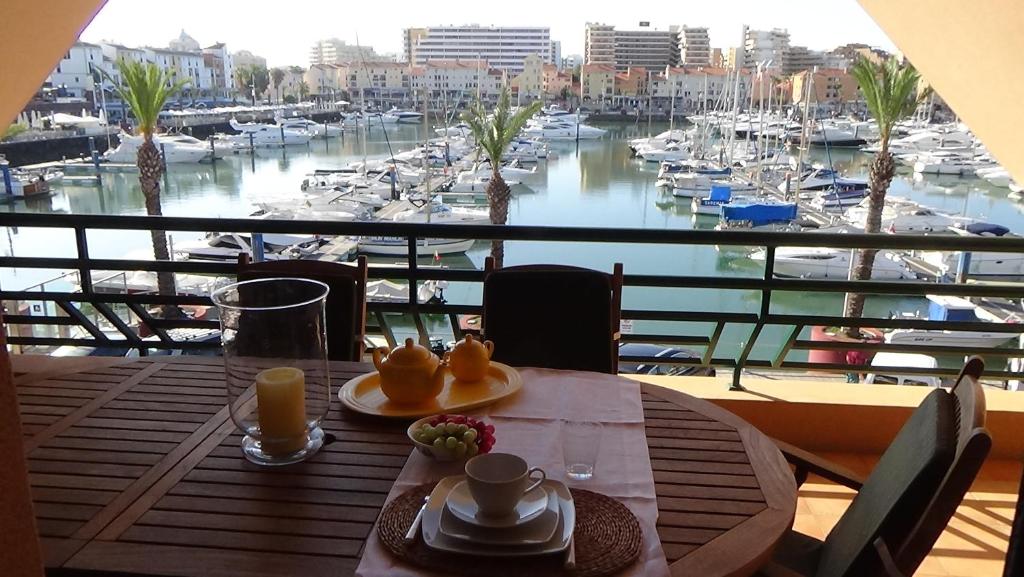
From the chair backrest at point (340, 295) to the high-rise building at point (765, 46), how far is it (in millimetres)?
21288

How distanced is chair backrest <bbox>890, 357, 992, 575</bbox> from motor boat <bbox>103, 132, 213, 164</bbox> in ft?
83.7

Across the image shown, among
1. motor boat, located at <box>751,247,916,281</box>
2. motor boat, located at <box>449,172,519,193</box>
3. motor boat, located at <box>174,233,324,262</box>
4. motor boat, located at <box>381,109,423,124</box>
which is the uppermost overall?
motor boat, located at <box>381,109,423,124</box>

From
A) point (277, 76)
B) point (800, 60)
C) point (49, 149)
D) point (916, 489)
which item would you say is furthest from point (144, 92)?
point (277, 76)

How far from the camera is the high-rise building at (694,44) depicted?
2161cm

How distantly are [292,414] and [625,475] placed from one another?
0.63m

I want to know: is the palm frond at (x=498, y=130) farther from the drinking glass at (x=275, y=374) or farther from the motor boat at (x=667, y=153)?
the motor boat at (x=667, y=153)

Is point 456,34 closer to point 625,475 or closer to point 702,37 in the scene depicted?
point 702,37

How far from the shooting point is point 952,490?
106 cm

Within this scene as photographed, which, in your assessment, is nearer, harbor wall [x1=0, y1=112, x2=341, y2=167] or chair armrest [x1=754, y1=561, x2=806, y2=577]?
chair armrest [x1=754, y1=561, x2=806, y2=577]

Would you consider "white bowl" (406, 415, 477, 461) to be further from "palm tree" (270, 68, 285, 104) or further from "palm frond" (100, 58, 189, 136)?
"palm tree" (270, 68, 285, 104)

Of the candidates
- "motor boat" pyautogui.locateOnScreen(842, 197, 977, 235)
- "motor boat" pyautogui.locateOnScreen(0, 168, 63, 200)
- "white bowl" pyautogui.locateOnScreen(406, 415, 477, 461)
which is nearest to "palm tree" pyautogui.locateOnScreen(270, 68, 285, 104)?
"motor boat" pyautogui.locateOnScreen(0, 168, 63, 200)

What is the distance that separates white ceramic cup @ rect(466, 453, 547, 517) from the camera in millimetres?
1088

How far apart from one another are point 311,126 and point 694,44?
16555 millimetres

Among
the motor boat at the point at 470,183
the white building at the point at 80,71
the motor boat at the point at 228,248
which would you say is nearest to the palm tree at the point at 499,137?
the motor boat at the point at 228,248
